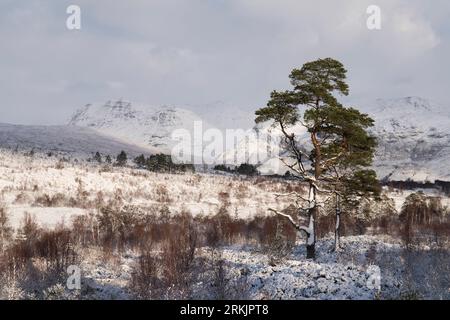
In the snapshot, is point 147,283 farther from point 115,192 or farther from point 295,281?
point 115,192

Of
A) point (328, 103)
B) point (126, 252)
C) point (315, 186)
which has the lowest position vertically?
point (126, 252)

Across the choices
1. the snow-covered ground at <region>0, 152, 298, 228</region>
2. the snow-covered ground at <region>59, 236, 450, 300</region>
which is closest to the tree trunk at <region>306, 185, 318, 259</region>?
the snow-covered ground at <region>59, 236, 450, 300</region>

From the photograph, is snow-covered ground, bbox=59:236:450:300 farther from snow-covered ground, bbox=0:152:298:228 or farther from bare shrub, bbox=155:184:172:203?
bare shrub, bbox=155:184:172:203

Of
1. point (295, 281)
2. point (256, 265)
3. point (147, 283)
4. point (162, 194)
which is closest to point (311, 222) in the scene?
point (256, 265)

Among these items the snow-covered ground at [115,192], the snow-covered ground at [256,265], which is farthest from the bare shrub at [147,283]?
the snow-covered ground at [115,192]

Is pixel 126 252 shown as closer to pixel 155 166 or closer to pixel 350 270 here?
pixel 350 270

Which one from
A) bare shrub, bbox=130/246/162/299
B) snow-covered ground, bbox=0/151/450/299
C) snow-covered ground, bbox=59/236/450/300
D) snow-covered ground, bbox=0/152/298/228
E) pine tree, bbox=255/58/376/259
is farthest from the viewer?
snow-covered ground, bbox=0/152/298/228

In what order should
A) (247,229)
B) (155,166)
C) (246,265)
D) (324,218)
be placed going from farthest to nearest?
1. (155,166)
2. (324,218)
3. (247,229)
4. (246,265)

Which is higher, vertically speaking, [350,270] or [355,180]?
[355,180]

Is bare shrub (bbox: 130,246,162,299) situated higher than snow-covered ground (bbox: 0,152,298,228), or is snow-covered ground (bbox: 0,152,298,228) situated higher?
snow-covered ground (bbox: 0,152,298,228)

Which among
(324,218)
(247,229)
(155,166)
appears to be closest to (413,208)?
(324,218)

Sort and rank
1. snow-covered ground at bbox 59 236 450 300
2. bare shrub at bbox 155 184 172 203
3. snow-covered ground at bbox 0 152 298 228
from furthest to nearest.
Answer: bare shrub at bbox 155 184 172 203
snow-covered ground at bbox 0 152 298 228
snow-covered ground at bbox 59 236 450 300

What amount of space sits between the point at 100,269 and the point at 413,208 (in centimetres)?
3958

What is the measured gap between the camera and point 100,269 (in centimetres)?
1850
